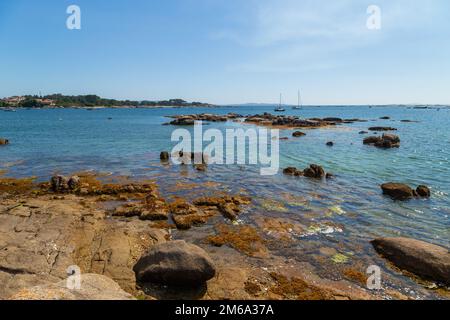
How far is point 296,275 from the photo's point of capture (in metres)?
11.1

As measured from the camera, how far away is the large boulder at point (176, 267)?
396 inches

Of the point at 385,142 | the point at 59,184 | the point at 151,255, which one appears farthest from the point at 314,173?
the point at 385,142

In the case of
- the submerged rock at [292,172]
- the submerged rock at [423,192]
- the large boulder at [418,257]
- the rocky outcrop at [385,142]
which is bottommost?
the large boulder at [418,257]

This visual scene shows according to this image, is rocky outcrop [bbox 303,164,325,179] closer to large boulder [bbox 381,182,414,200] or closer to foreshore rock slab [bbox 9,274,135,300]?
large boulder [bbox 381,182,414,200]

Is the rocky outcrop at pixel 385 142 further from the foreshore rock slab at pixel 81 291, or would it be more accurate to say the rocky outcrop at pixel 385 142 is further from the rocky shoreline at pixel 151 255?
the foreshore rock slab at pixel 81 291

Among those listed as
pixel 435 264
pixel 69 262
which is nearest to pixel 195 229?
pixel 69 262

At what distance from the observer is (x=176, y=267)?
10117 millimetres

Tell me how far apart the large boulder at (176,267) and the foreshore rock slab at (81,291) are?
6.37 ft

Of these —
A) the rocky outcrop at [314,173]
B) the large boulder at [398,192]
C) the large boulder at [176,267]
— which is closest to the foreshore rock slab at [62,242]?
the large boulder at [176,267]

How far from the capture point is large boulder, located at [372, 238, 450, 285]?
11.3 m

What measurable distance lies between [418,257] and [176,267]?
987 centimetres

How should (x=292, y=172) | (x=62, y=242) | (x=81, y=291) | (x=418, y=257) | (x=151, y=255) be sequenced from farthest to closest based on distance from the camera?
1. (x=292, y=172)
2. (x=62, y=242)
3. (x=418, y=257)
4. (x=151, y=255)
5. (x=81, y=291)

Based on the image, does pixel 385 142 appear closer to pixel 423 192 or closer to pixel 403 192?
pixel 423 192
